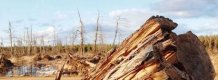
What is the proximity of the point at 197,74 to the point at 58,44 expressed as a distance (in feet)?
143

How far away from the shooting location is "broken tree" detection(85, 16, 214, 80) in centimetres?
497

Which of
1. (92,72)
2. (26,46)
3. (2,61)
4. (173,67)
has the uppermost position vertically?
(173,67)

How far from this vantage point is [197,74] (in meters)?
5.87

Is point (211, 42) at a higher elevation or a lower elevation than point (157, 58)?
lower

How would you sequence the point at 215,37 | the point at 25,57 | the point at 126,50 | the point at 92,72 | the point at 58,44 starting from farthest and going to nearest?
the point at 58,44 → the point at 25,57 → the point at 215,37 → the point at 92,72 → the point at 126,50

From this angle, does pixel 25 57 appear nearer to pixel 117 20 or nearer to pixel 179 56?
pixel 117 20

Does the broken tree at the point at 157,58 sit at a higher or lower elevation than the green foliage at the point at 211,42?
higher

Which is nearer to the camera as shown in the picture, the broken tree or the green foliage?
the broken tree

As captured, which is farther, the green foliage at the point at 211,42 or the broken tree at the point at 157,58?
the green foliage at the point at 211,42

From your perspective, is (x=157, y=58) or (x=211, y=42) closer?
(x=157, y=58)

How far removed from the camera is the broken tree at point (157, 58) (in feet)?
16.3

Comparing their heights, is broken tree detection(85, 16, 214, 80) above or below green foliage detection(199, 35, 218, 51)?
above

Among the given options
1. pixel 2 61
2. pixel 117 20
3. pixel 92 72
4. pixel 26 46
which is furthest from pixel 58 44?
pixel 92 72

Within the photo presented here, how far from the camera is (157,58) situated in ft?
16.2
